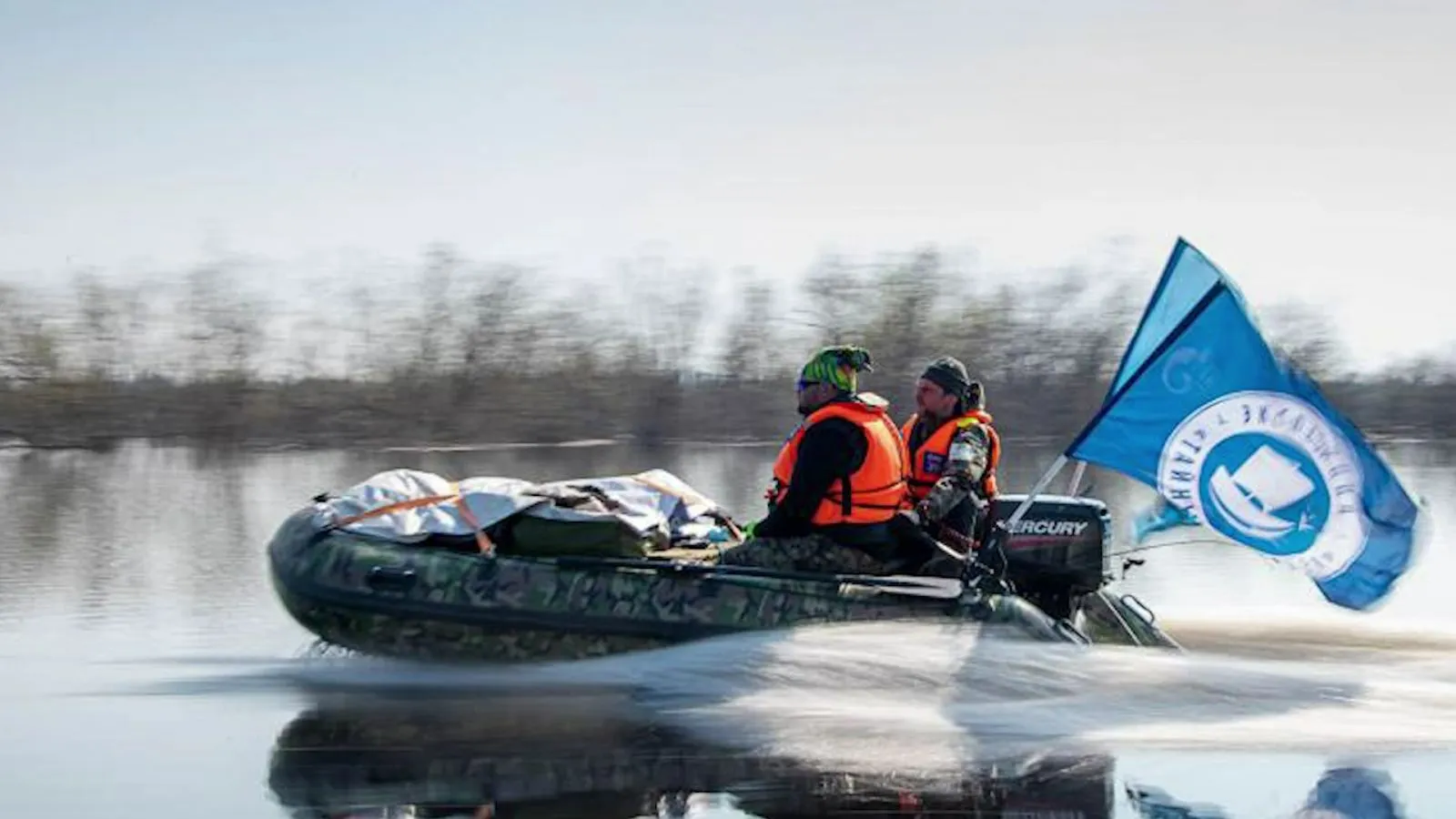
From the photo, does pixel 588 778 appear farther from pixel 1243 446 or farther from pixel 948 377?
pixel 1243 446

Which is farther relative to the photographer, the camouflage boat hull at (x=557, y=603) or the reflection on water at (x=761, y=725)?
the camouflage boat hull at (x=557, y=603)

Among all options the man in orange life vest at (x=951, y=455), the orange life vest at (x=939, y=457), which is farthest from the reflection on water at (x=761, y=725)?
the orange life vest at (x=939, y=457)

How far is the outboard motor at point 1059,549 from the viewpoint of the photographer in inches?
328

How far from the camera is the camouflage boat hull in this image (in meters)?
8.19

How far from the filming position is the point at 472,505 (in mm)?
8781

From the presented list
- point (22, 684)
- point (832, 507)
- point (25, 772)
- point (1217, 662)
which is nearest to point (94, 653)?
point (22, 684)

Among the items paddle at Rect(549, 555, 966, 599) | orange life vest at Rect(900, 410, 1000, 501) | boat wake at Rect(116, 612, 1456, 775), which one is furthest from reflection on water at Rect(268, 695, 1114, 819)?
orange life vest at Rect(900, 410, 1000, 501)

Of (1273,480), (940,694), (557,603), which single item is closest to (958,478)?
(940,694)

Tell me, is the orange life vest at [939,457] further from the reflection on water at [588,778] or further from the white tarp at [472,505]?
the reflection on water at [588,778]

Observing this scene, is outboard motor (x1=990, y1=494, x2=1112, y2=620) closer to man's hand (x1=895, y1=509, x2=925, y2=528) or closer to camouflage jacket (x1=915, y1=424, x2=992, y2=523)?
camouflage jacket (x1=915, y1=424, x2=992, y2=523)

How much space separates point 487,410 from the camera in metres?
38.4

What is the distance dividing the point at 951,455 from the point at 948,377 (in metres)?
0.38

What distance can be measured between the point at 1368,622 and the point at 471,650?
516cm

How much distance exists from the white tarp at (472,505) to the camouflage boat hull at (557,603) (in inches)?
3.8
